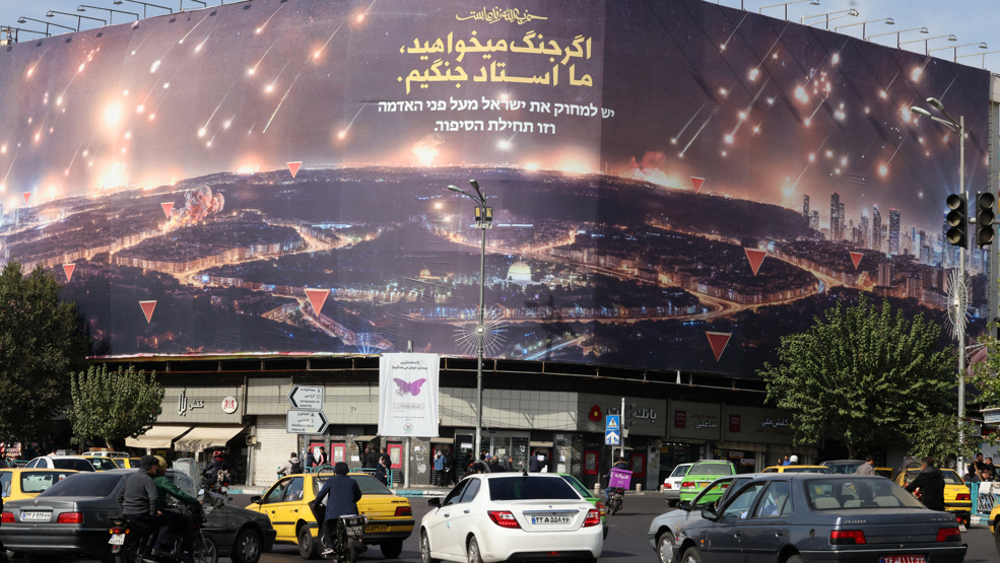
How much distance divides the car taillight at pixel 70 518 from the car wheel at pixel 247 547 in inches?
97.8

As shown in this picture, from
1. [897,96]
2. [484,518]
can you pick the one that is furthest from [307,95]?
[484,518]

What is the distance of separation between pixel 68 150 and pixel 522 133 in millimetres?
23374

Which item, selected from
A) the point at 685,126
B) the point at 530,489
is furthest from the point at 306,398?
the point at 685,126

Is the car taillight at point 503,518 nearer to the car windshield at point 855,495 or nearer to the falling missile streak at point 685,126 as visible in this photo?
the car windshield at point 855,495

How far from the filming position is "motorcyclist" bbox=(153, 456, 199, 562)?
13906 millimetres

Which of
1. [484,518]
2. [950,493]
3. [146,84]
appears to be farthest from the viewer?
[146,84]

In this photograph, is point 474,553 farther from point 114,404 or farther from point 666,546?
point 114,404

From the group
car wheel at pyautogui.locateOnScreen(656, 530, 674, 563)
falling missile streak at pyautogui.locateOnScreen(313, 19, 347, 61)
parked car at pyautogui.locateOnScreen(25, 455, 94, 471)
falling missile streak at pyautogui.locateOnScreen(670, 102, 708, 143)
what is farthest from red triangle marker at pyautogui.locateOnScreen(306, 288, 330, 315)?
car wheel at pyautogui.locateOnScreen(656, 530, 674, 563)

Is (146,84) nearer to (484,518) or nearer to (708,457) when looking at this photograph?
(708,457)

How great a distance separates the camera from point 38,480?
59.3ft

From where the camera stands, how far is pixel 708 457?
49.3 meters

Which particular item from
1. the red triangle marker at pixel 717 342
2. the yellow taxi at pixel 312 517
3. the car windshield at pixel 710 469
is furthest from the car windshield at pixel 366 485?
the red triangle marker at pixel 717 342

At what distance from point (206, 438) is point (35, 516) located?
35393 mm

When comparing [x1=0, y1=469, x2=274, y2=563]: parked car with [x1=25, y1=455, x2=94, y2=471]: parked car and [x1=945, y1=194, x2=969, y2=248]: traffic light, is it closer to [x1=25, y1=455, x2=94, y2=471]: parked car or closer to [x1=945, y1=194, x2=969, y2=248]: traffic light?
[x1=25, y1=455, x2=94, y2=471]: parked car
